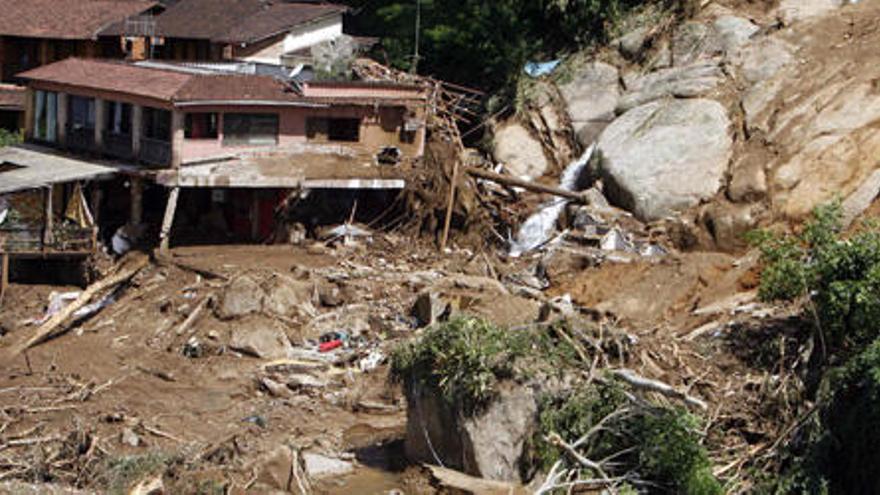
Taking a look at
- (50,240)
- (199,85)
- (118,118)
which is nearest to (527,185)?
(199,85)

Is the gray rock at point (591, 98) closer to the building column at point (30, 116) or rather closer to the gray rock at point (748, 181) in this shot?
the gray rock at point (748, 181)

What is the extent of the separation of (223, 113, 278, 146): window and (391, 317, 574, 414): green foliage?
14198 millimetres

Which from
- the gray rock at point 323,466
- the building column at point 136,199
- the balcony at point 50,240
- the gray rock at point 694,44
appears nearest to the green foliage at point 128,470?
the gray rock at point 323,466

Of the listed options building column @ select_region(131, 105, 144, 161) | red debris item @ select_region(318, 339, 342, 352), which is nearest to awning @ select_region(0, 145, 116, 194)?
building column @ select_region(131, 105, 144, 161)

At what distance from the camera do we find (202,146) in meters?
35.1

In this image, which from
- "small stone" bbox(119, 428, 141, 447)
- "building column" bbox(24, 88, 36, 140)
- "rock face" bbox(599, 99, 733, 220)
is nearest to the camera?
"small stone" bbox(119, 428, 141, 447)

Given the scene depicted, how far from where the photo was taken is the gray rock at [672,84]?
3684 cm

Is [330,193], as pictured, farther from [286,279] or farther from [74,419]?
[74,419]

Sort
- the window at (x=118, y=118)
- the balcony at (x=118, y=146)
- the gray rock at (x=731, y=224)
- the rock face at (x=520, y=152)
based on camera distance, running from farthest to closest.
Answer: the rock face at (x=520, y=152) → the window at (x=118, y=118) → the balcony at (x=118, y=146) → the gray rock at (x=731, y=224)

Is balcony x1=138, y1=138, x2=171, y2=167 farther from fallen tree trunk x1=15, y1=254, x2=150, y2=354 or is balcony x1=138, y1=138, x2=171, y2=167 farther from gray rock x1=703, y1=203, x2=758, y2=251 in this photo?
gray rock x1=703, y1=203, x2=758, y2=251

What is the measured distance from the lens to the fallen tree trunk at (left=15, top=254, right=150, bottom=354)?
29531mm

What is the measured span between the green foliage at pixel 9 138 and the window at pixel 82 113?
11.5 feet

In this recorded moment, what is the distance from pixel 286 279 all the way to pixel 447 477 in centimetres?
984

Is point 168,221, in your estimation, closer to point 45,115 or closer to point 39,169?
point 39,169
